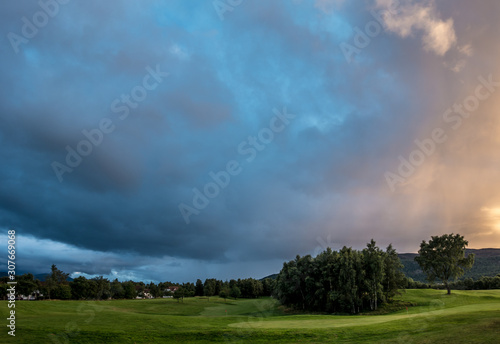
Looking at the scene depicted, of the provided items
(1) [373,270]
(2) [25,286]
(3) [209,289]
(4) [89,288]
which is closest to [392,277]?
(1) [373,270]

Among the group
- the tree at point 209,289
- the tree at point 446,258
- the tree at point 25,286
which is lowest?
the tree at point 209,289

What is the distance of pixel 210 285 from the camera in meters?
194

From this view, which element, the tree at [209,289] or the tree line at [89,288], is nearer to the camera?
the tree line at [89,288]

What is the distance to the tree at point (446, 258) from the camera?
296ft

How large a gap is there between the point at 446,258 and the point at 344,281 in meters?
32.5

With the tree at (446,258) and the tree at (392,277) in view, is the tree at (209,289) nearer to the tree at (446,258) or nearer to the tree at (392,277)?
the tree at (392,277)

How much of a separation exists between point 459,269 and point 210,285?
141101 mm

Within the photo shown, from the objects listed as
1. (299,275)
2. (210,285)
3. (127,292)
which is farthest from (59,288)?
(299,275)

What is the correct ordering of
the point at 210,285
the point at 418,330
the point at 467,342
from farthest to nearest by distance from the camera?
the point at 210,285 → the point at 418,330 → the point at 467,342

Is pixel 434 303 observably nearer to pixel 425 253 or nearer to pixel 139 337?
pixel 425 253

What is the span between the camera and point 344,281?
85250 millimetres

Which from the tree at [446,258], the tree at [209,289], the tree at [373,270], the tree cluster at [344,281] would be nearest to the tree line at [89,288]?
the tree at [209,289]

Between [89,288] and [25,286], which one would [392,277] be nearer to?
[89,288]

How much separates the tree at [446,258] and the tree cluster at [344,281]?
10.6 m
